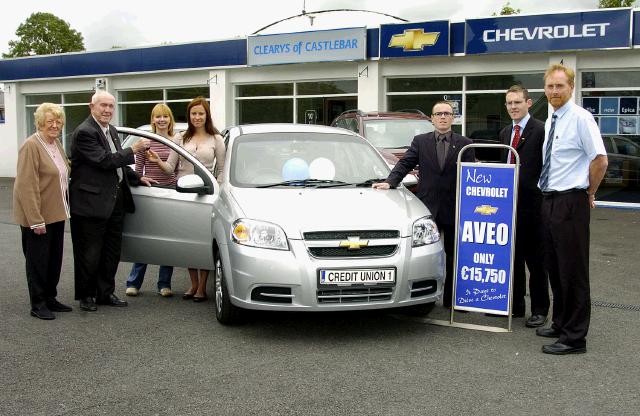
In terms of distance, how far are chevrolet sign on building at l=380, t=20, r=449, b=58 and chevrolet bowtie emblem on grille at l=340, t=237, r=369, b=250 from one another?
1268cm

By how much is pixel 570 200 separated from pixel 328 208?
5.82 feet

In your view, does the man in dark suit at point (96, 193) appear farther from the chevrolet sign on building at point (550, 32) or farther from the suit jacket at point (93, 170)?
the chevrolet sign on building at point (550, 32)

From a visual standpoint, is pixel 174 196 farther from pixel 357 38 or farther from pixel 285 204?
pixel 357 38

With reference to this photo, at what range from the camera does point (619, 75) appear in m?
15.5

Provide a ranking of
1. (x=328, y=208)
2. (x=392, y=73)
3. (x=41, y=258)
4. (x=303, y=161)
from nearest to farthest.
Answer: (x=328, y=208)
(x=41, y=258)
(x=303, y=161)
(x=392, y=73)

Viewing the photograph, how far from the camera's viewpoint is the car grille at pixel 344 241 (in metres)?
5.18

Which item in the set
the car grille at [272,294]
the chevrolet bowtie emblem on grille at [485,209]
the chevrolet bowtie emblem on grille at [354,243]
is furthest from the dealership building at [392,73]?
the car grille at [272,294]

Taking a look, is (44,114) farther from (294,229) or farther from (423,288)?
(423,288)

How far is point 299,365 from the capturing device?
15.8 feet

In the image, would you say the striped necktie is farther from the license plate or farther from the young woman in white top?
the license plate

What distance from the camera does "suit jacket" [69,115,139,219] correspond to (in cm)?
615

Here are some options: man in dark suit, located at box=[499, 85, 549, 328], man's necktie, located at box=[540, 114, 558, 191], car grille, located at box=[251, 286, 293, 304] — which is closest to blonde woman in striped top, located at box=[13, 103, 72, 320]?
car grille, located at box=[251, 286, 293, 304]

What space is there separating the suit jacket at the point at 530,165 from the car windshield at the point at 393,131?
637 centimetres

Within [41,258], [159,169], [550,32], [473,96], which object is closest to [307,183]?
[159,169]
